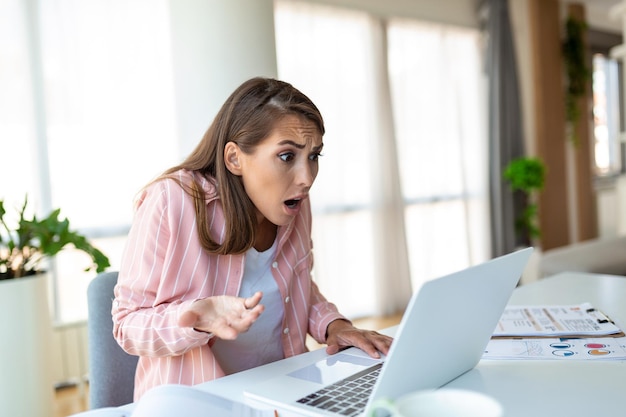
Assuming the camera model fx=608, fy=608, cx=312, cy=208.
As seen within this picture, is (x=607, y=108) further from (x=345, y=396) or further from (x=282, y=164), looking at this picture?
(x=345, y=396)

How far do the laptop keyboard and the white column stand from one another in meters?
1.77

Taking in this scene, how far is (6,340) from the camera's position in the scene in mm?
1976

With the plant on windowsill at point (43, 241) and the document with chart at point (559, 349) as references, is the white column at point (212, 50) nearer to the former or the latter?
the plant on windowsill at point (43, 241)

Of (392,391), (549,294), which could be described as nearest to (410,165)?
(549,294)

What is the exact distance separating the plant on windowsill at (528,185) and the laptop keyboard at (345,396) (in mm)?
4591

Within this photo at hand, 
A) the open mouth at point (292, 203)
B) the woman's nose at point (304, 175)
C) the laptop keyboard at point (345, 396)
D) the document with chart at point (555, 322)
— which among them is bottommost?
the document with chart at point (555, 322)

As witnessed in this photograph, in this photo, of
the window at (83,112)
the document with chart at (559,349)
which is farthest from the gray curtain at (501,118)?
the document with chart at (559,349)

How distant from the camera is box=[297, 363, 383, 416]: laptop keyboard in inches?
32.3

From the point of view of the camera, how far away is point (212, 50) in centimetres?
249

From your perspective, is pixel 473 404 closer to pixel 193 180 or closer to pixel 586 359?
pixel 586 359

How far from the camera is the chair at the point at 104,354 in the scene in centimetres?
127

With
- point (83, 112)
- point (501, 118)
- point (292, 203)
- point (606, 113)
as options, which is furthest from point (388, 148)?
point (606, 113)

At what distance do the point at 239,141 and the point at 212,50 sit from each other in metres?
1.36

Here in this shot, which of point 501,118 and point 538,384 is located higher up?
point 501,118
